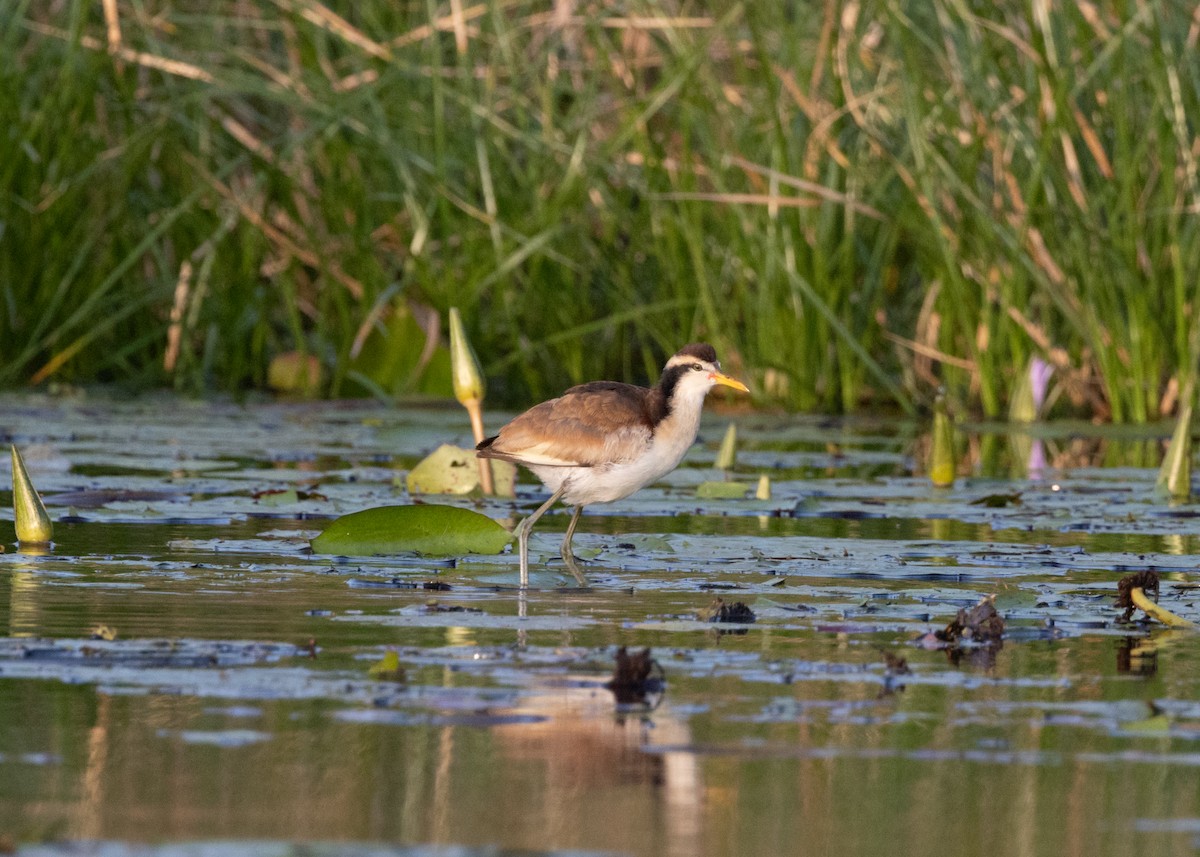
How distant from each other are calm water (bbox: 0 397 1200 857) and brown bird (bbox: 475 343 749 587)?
0.24 meters

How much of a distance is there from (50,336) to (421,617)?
7221 millimetres

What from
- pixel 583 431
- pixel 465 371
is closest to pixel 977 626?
pixel 583 431

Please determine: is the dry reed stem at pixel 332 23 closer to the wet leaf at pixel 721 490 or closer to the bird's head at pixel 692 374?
the wet leaf at pixel 721 490

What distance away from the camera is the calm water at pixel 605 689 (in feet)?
9.70

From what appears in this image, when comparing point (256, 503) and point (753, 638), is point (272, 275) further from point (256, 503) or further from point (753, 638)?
point (753, 638)

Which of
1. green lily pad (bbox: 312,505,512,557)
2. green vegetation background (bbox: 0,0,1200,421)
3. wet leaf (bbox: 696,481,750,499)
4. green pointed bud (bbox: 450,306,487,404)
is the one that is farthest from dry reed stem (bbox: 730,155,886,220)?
green lily pad (bbox: 312,505,512,557)

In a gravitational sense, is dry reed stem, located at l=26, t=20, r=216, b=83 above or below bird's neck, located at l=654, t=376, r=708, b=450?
above

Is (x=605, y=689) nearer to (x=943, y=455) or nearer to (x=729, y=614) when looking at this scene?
(x=729, y=614)

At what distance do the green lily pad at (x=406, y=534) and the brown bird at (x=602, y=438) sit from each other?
156 millimetres

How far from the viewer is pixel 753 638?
4559 millimetres

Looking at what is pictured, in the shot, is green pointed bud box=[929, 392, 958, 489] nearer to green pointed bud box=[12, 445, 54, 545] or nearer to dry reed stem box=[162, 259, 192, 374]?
green pointed bud box=[12, 445, 54, 545]

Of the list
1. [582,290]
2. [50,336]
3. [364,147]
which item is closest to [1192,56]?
[582,290]

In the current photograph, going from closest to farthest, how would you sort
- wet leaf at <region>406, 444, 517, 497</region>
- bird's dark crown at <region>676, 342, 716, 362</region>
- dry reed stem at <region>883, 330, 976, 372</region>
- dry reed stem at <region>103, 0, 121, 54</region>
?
bird's dark crown at <region>676, 342, 716, 362</region>, wet leaf at <region>406, 444, 517, 497</region>, dry reed stem at <region>883, 330, 976, 372</region>, dry reed stem at <region>103, 0, 121, 54</region>

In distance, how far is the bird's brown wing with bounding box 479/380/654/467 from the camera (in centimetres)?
586
